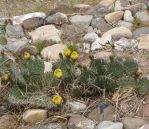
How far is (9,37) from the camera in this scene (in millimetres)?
4934

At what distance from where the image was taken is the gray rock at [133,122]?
358 centimetres

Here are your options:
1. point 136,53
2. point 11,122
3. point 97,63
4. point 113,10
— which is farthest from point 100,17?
point 11,122

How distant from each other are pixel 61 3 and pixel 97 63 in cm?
183

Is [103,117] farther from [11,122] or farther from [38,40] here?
[38,40]

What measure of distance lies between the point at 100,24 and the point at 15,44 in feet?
2.97

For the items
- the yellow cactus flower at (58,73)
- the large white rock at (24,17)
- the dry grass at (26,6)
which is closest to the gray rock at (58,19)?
the large white rock at (24,17)

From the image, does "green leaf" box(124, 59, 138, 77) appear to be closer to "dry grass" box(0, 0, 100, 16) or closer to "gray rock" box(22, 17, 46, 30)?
"gray rock" box(22, 17, 46, 30)

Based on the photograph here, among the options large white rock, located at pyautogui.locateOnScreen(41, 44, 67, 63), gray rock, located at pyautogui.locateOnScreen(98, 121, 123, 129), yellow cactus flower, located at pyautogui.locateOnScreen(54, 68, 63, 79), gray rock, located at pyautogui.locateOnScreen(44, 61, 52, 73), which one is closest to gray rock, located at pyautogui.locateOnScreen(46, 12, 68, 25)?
large white rock, located at pyautogui.locateOnScreen(41, 44, 67, 63)

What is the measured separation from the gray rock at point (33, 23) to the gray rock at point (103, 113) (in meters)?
1.64

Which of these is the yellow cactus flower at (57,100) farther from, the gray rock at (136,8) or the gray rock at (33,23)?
the gray rock at (136,8)

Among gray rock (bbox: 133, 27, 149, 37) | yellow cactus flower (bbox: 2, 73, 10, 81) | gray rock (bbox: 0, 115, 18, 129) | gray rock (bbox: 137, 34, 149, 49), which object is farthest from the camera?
gray rock (bbox: 133, 27, 149, 37)

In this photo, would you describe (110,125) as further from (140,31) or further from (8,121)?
(140,31)

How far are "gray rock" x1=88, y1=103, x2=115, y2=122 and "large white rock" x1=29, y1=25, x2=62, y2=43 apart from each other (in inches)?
46.4

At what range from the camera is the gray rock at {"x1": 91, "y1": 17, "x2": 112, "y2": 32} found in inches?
196
